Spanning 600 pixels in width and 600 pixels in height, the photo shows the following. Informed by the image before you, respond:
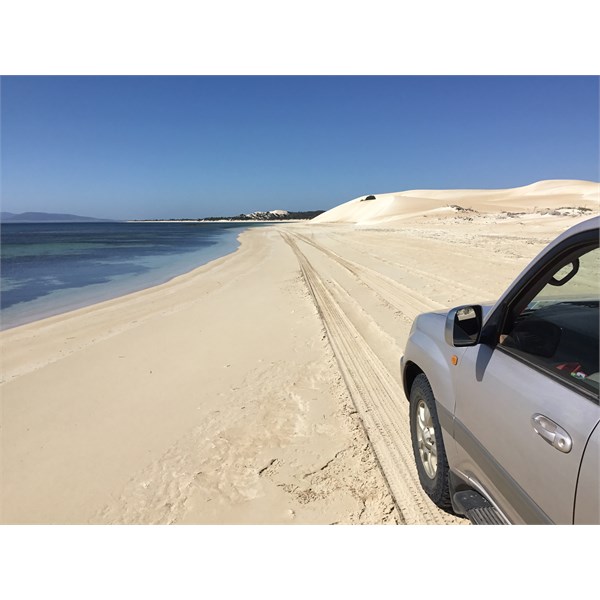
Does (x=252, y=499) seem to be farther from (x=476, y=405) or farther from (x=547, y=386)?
(x=547, y=386)

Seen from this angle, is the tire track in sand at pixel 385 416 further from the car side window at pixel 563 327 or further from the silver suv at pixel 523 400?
the car side window at pixel 563 327

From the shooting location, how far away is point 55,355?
6.41 m

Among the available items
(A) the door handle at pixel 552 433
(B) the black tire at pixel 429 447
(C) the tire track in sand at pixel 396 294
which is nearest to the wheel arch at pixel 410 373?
(B) the black tire at pixel 429 447

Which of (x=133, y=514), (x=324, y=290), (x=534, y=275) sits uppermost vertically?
(x=534, y=275)

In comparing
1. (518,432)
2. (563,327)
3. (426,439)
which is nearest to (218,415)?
(426,439)

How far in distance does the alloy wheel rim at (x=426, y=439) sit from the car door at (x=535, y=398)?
452 millimetres

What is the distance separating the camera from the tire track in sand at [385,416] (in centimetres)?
266

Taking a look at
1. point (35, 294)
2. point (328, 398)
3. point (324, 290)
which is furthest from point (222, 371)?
point (35, 294)

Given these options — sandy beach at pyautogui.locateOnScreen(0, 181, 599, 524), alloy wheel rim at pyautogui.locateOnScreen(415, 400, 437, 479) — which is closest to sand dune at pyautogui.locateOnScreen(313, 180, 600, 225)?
sandy beach at pyautogui.locateOnScreen(0, 181, 599, 524)

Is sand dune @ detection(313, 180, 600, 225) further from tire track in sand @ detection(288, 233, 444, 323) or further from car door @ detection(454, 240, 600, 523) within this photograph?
car door @ detection(454, 240, 600, 523)

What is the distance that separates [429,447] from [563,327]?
1237 mm

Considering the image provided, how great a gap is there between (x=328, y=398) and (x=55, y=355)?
4762 millimetres

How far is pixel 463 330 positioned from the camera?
2.30m

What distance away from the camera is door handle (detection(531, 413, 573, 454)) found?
4.67ft
